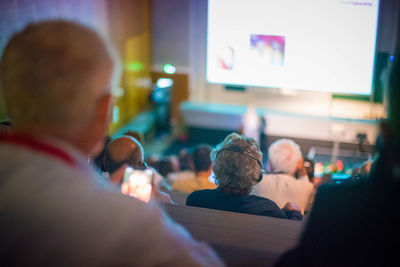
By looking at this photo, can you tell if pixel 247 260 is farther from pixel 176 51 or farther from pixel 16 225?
pixel 176 51

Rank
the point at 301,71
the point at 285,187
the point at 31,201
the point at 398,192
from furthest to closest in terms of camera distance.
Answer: the point at 301,71
the point at 285,187
the point at 398,192
the point at 31,201

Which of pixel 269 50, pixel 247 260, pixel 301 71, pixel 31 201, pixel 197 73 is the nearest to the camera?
pixel 31 201

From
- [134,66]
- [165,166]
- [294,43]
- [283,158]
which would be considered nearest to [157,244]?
[283,158]

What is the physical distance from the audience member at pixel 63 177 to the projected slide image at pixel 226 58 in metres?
2.19

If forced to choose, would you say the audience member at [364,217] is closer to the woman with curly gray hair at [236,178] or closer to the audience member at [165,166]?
the woman with curly gray hair at [236,178]

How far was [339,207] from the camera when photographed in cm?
74

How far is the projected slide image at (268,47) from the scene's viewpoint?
8.11 ft

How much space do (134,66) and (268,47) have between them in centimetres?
346

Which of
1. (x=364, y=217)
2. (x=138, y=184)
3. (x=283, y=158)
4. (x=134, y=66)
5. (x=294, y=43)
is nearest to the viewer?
(x=364, y=217)

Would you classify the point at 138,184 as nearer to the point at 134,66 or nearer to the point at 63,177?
the point at 63,177

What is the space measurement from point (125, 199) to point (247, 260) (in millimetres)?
552

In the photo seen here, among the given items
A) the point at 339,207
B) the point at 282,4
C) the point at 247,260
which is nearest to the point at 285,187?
the point at 247,260

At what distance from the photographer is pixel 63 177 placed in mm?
569

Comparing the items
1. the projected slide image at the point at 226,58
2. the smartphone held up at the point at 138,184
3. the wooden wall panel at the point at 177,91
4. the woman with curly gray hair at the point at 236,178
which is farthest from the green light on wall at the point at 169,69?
the smartphone held up at the point at 138,184
